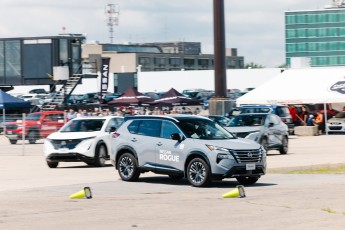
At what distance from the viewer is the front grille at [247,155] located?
22983mm

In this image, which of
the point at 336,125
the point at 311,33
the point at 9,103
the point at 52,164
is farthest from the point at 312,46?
the point at 52,164

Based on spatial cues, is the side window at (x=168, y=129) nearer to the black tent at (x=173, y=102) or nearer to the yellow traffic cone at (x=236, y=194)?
the yellow traffic cone at (x=236, y=194)

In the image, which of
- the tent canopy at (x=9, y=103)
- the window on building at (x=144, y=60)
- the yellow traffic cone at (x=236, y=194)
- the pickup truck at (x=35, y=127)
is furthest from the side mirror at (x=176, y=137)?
the window on building at (x=144, y=60)

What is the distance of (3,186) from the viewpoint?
24984 mm

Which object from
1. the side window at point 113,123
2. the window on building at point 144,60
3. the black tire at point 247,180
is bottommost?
the black tire at point 247,180

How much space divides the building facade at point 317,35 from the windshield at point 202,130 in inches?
5993

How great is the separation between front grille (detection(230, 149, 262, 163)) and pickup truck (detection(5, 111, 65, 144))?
21.9 metres

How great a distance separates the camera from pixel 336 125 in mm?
56469

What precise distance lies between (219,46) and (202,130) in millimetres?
34606

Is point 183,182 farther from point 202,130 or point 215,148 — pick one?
point 215,148

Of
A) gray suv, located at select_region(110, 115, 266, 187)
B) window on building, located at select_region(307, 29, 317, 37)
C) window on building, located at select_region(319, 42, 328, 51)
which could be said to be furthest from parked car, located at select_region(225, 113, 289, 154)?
window on building, located at select_region(307, 29, 317, 37)

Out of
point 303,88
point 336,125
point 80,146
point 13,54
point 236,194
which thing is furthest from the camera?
point 13,54

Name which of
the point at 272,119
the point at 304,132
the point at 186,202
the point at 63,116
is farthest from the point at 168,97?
the point at 186,202

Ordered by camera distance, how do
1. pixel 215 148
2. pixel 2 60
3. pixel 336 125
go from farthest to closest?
1. pixel 2 60
2. pixel 336 125
3. pixel 215 148
